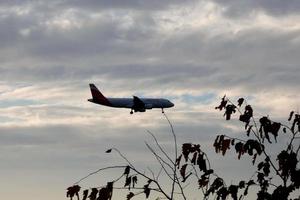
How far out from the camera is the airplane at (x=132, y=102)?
351 feet

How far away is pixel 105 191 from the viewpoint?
738 centimetres

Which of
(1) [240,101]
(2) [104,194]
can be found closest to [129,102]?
(1) [240,101]

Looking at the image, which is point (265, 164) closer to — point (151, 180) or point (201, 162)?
point (201, 162)

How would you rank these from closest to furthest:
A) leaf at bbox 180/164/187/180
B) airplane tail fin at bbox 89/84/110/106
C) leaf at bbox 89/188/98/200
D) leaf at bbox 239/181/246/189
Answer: leaf at bbox 89/188/98/200 → leaf at bbox 239/181/246/189 → leaf at bbox 180/164/187/180 → airplane tail fin at bbox 89/84/110/106

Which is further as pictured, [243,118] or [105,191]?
[243,118]

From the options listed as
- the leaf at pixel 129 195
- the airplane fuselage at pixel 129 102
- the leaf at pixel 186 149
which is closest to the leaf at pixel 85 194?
the leaf at pixel 129 195

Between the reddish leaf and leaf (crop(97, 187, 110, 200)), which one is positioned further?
the reddish leaf

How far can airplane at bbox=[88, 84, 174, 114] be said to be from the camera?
351 feet

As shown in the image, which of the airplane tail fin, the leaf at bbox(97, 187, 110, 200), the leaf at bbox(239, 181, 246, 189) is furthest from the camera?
the airplane tail fin

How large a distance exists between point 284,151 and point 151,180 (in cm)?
169

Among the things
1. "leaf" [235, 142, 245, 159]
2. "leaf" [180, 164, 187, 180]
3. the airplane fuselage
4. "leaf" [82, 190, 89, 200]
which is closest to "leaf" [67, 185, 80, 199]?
"leaf" [82, 190, 89, 200]

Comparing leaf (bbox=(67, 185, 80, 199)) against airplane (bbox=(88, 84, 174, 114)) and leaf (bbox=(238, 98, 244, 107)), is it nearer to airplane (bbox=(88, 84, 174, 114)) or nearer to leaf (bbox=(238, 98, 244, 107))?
leaf (bbox=(238, 98, 244, 107))

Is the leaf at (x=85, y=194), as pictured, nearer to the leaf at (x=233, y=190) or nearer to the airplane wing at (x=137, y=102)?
the leaf at (x=233, y=190)

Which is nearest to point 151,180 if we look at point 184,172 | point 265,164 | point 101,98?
point 184,172
